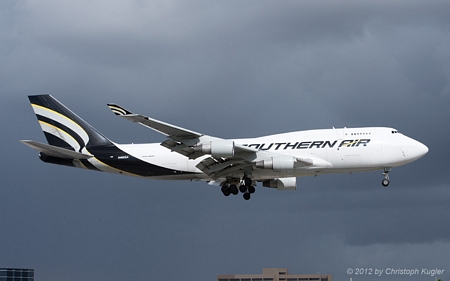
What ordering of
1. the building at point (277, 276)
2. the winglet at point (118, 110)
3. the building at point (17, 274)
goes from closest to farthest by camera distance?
the winglet at point (118, 110) → the building at point (17, 274) → the building at point (277, 276)

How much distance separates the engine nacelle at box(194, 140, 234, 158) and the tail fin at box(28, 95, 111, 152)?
10491 millimetres

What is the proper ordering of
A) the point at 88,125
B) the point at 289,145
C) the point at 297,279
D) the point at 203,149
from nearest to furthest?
the point at 203,149
the point at 289,145
the point at 88,125
the point at 297,279

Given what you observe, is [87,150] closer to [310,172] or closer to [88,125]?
[88,125]

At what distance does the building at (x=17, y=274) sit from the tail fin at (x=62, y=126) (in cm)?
1437

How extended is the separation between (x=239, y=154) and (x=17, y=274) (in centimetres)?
2721

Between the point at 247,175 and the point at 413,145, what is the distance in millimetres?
12560

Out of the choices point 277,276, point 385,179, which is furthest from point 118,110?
point 277,276

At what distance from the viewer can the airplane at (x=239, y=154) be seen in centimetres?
5056

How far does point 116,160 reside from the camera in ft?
181

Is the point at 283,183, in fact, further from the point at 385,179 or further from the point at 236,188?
the point at 385,179

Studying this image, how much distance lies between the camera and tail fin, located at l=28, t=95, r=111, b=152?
2251 inches

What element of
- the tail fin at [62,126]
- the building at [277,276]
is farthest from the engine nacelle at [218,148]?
the building at [277,276]

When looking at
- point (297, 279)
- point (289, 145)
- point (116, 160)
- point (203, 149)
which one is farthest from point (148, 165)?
point (297, 279)

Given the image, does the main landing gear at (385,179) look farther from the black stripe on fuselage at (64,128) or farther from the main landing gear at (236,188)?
the black stripe on fuselage at (64,128)
